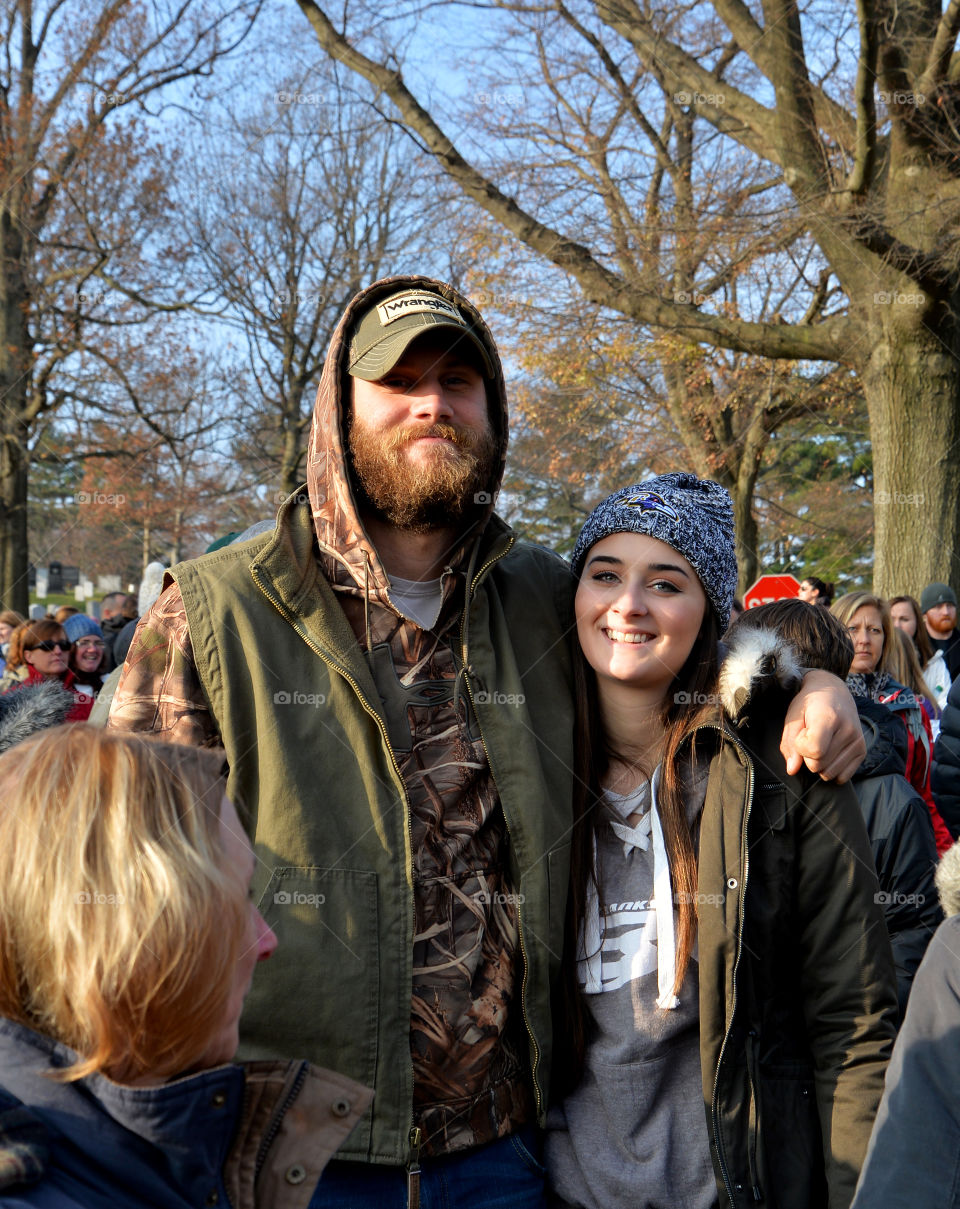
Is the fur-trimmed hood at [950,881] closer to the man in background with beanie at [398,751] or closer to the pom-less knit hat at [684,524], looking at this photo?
the man in background with beanie at [398,751]

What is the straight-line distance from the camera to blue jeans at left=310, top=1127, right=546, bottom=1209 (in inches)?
81.8

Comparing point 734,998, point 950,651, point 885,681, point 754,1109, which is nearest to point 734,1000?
point 734,998

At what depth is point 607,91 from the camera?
14.0m

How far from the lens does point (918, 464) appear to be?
A: 9.54m

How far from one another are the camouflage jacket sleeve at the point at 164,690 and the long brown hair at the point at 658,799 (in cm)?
86

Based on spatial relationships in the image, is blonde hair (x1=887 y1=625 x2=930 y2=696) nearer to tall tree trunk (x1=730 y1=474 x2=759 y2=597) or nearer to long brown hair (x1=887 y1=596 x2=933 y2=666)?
long brown hair (x1=887 y1=596 x2=933 y2=666)

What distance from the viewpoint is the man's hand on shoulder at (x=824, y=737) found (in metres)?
2.29

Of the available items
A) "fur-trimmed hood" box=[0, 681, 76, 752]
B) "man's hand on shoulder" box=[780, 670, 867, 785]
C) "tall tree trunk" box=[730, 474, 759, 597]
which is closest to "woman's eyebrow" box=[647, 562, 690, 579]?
"man's hand on shoulder" box=[780, 670, 867, 785]

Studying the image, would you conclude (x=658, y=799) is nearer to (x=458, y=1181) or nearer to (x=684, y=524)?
(x=684, y=524)

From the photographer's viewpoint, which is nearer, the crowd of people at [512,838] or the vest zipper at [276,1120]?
the vest zipper at [276,1120]

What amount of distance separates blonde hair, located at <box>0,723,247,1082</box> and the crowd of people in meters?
0.24

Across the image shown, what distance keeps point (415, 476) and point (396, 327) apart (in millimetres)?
368

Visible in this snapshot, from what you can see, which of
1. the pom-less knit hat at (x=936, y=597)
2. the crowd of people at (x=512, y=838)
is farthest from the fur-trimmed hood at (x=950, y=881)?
the pom-less knit hat at (x=936, y=597)

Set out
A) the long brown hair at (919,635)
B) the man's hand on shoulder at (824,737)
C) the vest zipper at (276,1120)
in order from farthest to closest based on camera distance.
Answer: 1. the long brown hair at (919,635)
2. the man's hand on shoulder at (824,737)
3. the vest zipper at (276,1120)
